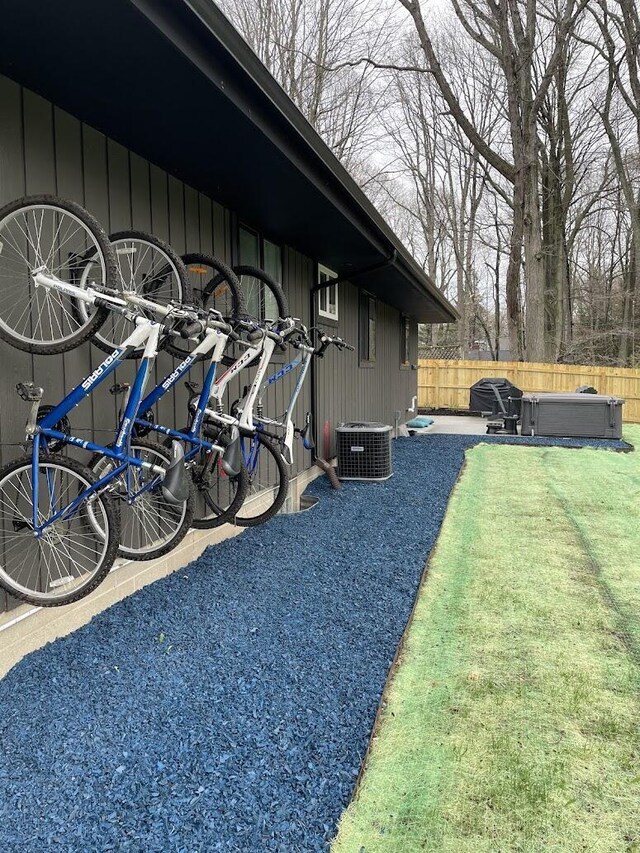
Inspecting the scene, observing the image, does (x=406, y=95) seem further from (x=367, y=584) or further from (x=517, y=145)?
(x=367, y=584)

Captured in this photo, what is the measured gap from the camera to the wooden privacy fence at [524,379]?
13.5 m

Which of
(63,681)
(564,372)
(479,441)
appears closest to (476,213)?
(564,372)

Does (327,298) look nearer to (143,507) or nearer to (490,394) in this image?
(143,507)

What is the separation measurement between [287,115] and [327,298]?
142 inches

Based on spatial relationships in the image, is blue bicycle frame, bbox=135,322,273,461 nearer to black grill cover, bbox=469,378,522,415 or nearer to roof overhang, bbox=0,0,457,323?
roof overhang, bbox=0,0,457,323

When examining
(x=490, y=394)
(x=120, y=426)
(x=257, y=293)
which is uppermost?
(x=257, y=293)

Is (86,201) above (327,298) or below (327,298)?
below

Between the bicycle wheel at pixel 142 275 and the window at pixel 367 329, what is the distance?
4820 millimetres

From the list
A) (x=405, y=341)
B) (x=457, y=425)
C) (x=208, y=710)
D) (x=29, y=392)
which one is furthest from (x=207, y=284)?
(x=457, y=425)

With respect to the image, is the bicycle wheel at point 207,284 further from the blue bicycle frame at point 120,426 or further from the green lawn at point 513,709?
the green lawn at point 513,709

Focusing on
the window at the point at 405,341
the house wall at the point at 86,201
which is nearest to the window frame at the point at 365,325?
the window at the point at 405,341

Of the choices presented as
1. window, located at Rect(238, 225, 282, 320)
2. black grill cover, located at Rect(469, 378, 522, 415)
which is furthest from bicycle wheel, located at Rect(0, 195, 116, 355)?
black grill cover, located at Rect(469, 378, 522, 415)

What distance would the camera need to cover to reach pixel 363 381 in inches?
304

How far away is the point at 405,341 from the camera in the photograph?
36.6 ft
